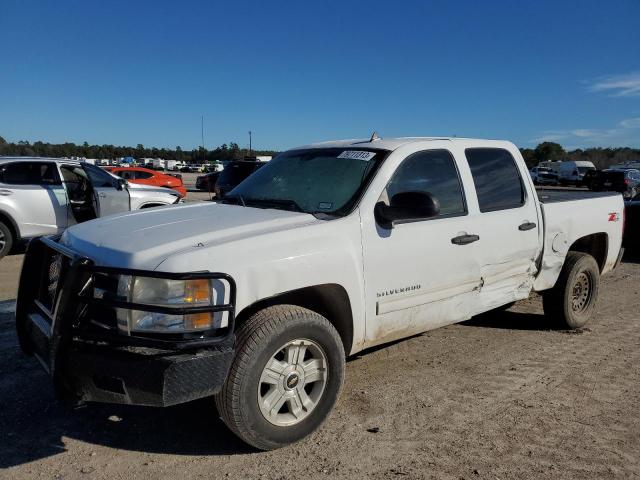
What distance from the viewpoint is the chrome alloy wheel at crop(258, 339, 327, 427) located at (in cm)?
305

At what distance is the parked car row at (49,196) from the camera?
29.4ft

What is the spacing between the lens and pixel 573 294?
18.3ft

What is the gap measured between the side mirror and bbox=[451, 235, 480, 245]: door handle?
518 mm

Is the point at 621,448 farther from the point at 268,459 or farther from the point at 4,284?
the point at 4,284

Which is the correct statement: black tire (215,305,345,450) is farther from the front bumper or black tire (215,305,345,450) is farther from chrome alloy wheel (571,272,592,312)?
chrome alloy wheel (571,272,592,312)

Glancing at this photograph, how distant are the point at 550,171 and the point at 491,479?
43.7m

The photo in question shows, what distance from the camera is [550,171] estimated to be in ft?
139

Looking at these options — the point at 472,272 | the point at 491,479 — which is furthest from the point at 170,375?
the point at 472,272

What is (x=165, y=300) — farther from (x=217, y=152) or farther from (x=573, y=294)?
(x=217, y=152)

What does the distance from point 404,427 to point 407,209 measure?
139 cm

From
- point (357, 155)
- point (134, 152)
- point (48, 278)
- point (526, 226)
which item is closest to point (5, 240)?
point (48, 278)

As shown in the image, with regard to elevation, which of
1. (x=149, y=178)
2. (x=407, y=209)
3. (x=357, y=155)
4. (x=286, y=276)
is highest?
(x=357, y=155)

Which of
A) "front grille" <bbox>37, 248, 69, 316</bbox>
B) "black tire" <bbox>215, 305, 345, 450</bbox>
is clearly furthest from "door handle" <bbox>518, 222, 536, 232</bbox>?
"front grille" <bbox>37, 248, 69, 316</bbox>

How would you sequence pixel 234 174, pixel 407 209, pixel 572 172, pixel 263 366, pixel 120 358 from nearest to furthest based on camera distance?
pixel 120 358
pixel 263 366
pixel 407 209
pixel 234 174
pixel 572 172
